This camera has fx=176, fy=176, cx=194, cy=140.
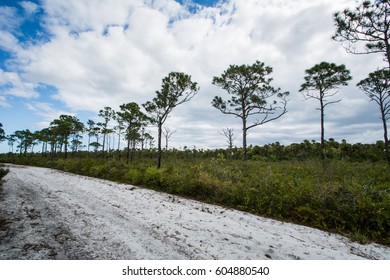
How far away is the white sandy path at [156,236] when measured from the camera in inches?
117

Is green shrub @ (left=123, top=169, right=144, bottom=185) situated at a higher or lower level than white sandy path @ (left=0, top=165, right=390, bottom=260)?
higher

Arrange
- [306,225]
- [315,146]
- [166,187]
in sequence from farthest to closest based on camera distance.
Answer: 1. [315,146]
2. [166,187]
3. [306,225]

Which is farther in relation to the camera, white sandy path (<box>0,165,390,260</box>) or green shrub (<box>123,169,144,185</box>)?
green shrub (<box>123,169,144,185</box>)

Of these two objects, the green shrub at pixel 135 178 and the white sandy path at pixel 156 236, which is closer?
the white sandy path at pixel 156 236

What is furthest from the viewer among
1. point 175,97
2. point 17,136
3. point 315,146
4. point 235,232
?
point 17,136

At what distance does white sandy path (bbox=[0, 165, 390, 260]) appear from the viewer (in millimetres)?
2965

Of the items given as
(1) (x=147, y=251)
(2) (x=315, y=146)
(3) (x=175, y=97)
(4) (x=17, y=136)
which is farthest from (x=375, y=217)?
(4) (x=17, y=136)

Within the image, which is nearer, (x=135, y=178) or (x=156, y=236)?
(x=156, y=236)

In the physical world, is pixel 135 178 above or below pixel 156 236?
above

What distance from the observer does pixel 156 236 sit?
11.7 ft

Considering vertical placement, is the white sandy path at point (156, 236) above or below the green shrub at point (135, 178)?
below
